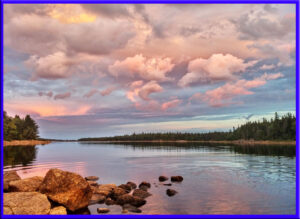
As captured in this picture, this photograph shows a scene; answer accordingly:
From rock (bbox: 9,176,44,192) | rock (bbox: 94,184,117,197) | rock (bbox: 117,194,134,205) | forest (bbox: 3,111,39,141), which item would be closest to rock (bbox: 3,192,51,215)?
rock (bbox: 9,176,44,192)

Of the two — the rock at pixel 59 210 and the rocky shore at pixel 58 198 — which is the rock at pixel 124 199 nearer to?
the rocky shore at pixel 58 198

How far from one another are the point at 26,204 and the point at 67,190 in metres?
3.53

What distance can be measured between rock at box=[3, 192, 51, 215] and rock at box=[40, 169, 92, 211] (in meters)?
1.24

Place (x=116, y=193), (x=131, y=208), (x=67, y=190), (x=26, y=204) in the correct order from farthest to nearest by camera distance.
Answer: (x=116, y=193), (x=67, y=190), (x=131, y=208), (x=26, y=204)

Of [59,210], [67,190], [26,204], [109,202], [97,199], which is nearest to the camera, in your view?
[26,204]

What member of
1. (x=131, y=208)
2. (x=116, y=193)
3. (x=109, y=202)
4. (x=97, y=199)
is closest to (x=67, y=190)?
(x=97, y=199)

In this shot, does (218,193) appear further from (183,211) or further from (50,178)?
(50,178)

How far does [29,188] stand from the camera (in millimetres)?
28453

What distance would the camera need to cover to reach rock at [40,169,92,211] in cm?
2533

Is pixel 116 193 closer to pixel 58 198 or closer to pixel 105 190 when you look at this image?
pixel 105 190

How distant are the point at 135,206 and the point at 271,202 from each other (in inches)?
538

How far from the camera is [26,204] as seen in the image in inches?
921

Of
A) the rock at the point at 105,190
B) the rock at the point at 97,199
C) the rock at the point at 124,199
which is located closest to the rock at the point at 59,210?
the rock at the point at 97,199

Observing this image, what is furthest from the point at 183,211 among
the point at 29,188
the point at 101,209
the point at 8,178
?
the point at 8,178
